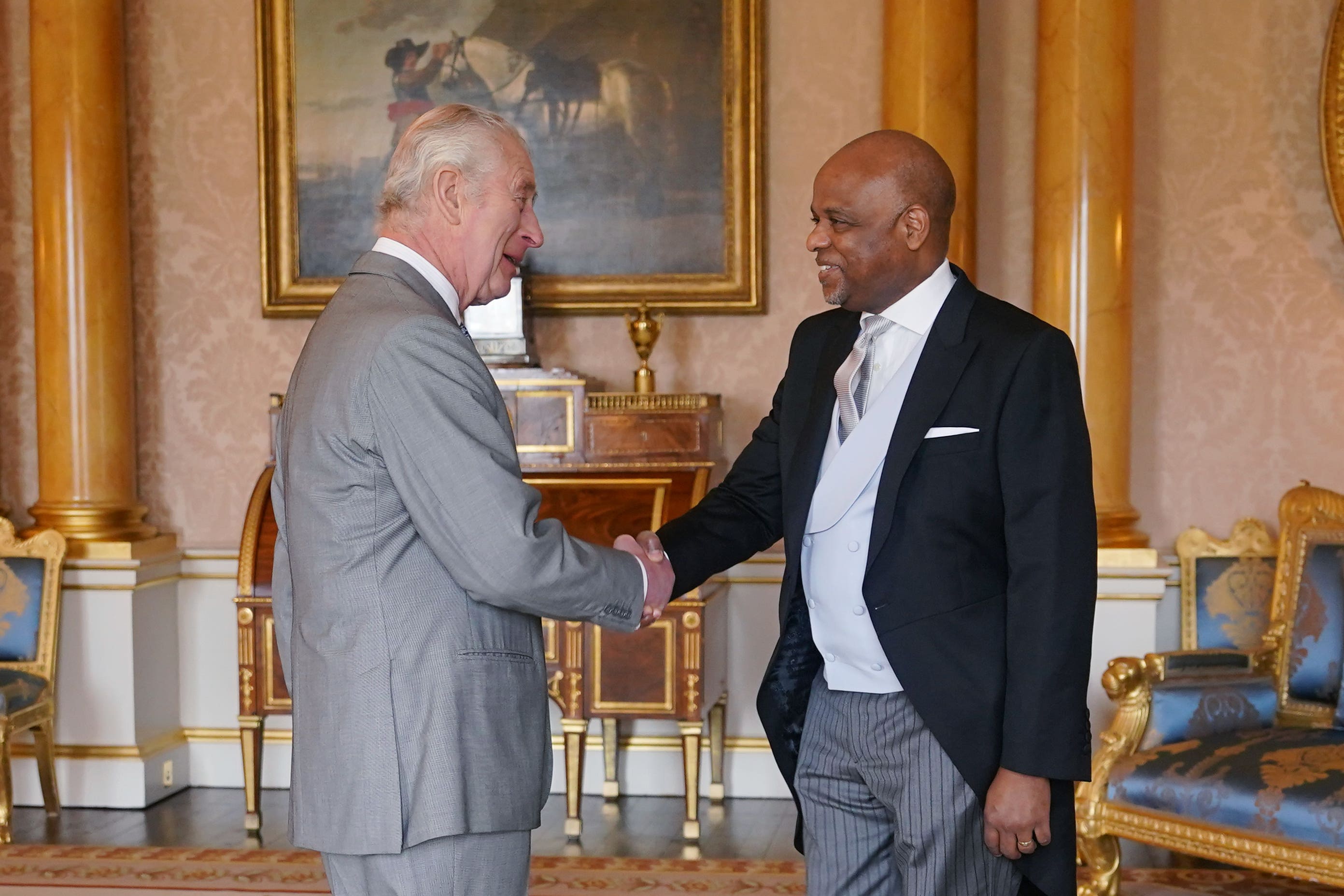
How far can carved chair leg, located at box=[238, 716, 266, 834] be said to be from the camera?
15.3ft

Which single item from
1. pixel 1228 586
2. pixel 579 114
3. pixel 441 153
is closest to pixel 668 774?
pixel 1228 586

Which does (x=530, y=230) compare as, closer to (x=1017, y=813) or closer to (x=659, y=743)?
(x=1017, y=813)

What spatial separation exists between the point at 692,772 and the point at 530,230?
109 inches

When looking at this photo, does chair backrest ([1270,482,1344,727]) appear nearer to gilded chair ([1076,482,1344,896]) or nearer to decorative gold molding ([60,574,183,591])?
gilded chair ([1076,482,1344,896])

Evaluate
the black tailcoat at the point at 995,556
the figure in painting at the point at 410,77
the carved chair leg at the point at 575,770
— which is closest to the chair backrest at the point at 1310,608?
the carved chair leg at the point at 575,770

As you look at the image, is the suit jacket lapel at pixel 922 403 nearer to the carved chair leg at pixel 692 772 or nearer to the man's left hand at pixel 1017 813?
the man's left hand at pixel 1017 813

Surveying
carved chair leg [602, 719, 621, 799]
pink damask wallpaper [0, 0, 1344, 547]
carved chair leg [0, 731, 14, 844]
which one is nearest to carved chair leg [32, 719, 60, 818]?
carved chair leg [0, 731, 14, 844]

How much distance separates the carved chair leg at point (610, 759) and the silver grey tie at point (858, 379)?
9.79ft

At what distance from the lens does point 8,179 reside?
17.8 feet

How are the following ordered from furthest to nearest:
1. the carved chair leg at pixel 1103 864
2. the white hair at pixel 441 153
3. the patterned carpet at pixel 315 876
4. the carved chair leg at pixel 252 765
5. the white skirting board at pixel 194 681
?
1. the white skirting board at pixel 194 681
2. the carved chair leg at pixel 252 765
3. the patterned carpet at pixel 315 876
4. the carved chair leg at pixel 1103 864
5. the white hair at pixel 441 153

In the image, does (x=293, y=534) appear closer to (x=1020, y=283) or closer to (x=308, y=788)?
(x=308, y=788)

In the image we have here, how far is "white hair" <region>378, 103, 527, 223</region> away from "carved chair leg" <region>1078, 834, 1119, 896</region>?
264cm

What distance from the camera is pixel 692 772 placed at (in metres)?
4.55

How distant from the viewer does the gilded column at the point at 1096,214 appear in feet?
15.5
